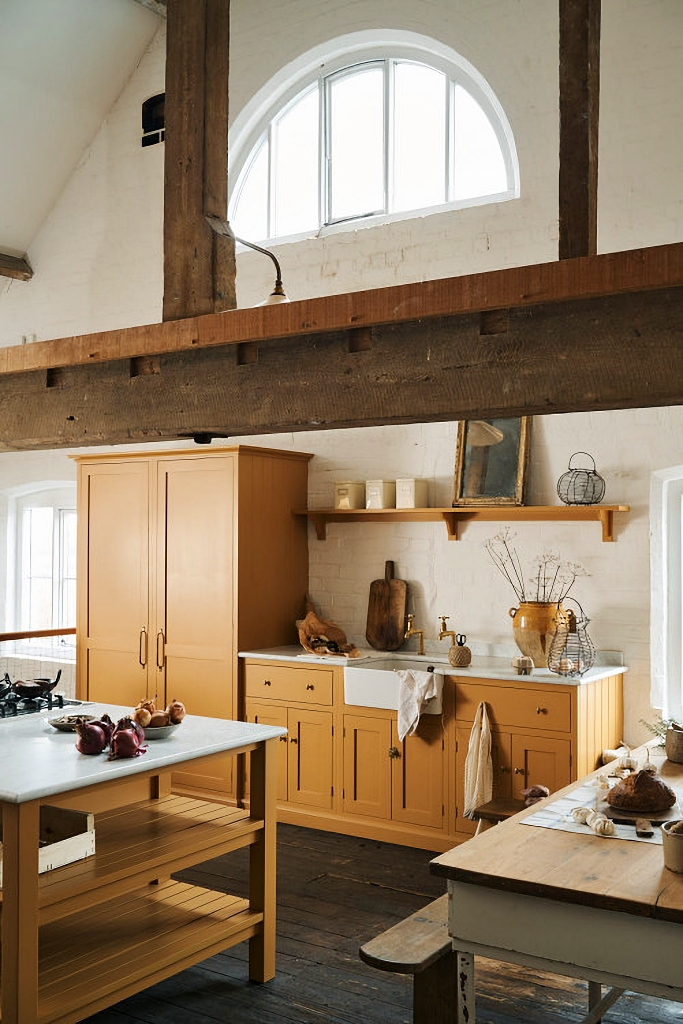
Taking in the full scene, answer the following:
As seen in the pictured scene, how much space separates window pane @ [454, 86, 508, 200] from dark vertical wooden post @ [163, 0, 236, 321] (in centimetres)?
406

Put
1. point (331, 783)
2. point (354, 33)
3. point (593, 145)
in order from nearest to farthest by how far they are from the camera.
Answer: point (593, 145), point (331, 783), point (354, 33)

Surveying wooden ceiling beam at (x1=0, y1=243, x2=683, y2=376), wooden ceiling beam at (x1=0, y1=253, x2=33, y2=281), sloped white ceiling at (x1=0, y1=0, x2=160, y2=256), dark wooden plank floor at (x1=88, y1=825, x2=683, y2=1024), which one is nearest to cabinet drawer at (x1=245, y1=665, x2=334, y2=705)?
dark wooden plank floor at (x1=88, y1=825, x2=683, y2=1024)

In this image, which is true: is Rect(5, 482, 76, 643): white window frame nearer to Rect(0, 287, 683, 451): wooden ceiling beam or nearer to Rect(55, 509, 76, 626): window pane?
Rect(55, 509, 76, 626): window pane

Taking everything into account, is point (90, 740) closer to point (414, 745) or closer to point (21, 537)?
point (414, 745)

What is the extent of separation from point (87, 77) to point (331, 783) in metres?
5.38

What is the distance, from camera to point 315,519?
21.6 ft

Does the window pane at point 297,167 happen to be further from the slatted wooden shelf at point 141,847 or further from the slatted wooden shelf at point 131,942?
the slatted wooden shelf at point 131,942

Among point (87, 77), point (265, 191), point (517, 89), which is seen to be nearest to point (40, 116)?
point (87, 77)

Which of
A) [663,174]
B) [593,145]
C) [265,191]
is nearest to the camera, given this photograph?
[593,145]

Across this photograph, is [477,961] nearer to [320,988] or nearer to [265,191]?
[320,988]

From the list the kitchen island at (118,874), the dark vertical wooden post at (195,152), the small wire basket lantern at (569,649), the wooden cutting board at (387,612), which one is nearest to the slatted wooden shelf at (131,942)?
the kitchen island at (118,874)

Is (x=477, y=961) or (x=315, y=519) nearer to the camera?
(x=477, y=961)

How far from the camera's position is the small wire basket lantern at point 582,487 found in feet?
18.0

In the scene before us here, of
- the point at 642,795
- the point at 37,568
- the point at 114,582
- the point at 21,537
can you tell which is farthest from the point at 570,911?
the point at 21,537
